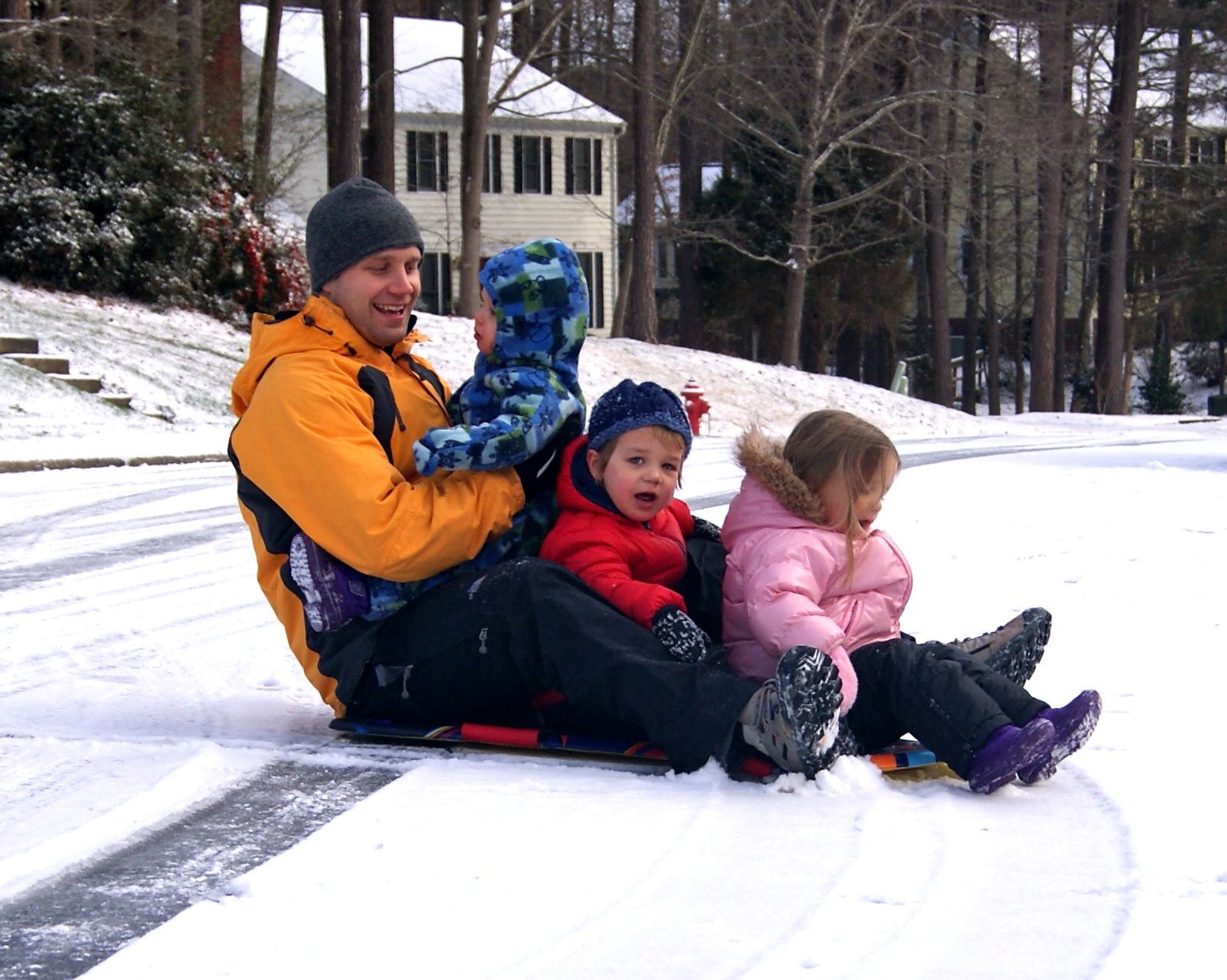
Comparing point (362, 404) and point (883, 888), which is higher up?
point (362, 404)

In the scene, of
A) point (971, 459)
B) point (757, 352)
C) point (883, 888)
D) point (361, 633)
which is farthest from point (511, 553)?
point (757, 352)

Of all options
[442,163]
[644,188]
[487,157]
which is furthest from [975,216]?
[442,163]

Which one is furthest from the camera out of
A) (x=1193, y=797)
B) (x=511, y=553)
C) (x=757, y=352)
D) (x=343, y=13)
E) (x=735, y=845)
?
(x=757, y=352)

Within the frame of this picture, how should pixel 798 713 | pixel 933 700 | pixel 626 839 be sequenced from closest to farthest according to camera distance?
1. pixel 626 839
2. pixel 798 713
3. pixel 933 700

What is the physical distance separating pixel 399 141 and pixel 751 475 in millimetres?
33836

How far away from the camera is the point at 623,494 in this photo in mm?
3830

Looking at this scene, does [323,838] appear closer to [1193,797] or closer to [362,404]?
[362,404]

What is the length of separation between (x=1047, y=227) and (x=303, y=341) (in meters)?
32.2

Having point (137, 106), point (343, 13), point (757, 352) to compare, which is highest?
point (343, 13)

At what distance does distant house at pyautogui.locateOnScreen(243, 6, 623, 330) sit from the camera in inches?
1423

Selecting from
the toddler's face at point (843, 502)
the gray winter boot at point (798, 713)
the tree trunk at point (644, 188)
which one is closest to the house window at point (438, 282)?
the tree trunk at point (644, 188)

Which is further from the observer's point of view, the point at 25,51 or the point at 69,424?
the point at 25,51

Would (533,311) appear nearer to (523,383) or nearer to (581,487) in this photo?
(523,383)

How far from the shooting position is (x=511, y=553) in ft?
13.0
